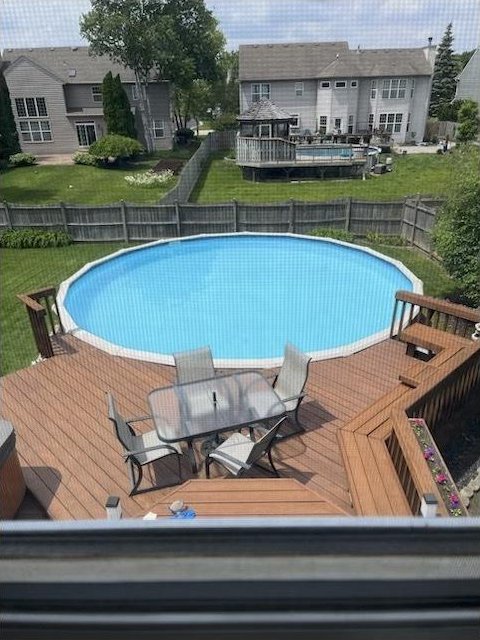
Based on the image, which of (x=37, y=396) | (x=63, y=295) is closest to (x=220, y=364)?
(x=37, y=396)

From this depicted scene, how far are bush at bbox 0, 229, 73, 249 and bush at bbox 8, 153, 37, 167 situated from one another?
257cm

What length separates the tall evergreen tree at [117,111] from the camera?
7629 millimetres

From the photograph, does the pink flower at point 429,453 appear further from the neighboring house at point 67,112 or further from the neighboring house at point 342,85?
the neighboring house at point 67,112

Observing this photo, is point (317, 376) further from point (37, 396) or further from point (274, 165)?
point (274, 165)

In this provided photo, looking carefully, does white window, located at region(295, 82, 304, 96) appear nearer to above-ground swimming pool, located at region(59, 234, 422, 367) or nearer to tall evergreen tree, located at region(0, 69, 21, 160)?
above-ground swimming pool, located at region(59, 234, 422, 367)

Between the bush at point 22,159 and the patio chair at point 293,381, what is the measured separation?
28.2 ft

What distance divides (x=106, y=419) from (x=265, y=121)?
354 inches

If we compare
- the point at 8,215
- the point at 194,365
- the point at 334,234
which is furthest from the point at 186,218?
the point at 194,365

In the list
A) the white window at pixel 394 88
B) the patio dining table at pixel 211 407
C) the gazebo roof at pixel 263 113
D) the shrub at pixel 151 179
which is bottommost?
the patio dining table at pixel 211 407

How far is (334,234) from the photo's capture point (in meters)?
7.32

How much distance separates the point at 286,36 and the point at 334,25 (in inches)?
5.2

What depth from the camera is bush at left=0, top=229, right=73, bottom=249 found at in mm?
7270

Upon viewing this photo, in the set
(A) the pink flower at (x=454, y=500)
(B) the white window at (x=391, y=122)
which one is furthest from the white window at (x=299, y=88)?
(B) the white window at (x=391, y=122)

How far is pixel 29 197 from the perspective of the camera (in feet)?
28.9
